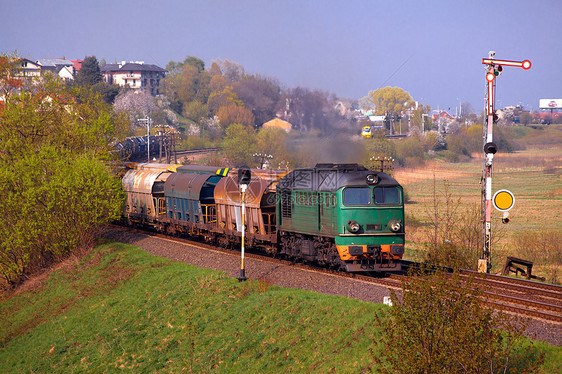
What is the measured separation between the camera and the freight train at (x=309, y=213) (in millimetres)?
19922

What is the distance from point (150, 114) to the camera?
509 feet

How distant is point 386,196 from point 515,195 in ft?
191

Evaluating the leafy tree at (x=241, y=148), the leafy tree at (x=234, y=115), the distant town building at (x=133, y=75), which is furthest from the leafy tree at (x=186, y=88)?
the leafy tree at (x=241, y=148)

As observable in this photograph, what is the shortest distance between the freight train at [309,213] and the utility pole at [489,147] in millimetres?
3996

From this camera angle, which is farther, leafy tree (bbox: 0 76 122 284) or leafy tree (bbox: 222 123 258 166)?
leafy tree (bbox: 222 123 258 166)

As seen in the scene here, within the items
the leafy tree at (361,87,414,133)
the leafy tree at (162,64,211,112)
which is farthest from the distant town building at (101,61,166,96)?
the leafy tree at (361,87,414,133)

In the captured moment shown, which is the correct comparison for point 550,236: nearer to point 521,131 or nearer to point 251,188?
point 251,188

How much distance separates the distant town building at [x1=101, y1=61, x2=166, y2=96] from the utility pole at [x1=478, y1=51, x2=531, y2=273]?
16893 cm

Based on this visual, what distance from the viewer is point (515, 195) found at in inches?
2840

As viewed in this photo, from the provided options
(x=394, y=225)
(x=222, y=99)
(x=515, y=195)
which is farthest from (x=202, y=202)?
(x=222, y=99)

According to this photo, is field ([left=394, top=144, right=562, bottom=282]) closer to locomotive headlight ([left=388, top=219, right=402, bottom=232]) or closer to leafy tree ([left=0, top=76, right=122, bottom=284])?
locomotive headlight ([left=388, top=219, right=402, bottom=232])

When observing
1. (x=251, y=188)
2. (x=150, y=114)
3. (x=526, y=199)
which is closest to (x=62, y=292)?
(x=251, y=188)

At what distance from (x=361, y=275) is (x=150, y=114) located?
141842 mm

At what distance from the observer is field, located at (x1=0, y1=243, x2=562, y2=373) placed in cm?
1441
